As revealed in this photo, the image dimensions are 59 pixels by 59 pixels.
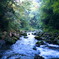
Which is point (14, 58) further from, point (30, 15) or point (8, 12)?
point (30, 15)

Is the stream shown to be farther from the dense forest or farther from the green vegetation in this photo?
the green vegetation

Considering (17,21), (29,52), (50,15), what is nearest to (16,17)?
(17,21)

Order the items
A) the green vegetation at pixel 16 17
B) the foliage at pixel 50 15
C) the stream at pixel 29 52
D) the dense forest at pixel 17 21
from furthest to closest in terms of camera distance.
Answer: the foliage at pixel 50 15
the green vegetation at pixel 16 17
the dense forest at pixel 17 21
the stream at pixel 29 52

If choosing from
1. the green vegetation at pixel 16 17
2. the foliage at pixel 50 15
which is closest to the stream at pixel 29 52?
the green vegetation at pixel 16 17

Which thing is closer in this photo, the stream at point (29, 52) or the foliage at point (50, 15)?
the stream at point (29, 52)

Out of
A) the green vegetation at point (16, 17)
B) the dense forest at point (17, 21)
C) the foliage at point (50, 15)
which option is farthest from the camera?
the foliage at point (50, 15)

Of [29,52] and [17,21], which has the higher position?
[17,21]

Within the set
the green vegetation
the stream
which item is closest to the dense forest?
the green vegetation

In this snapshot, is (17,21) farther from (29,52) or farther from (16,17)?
(29,52)

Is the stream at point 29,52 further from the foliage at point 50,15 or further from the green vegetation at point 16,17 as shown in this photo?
the foliage at point 50,15

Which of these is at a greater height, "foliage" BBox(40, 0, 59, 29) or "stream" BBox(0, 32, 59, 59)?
"foliage" BBox(40, 0, 59, 29)

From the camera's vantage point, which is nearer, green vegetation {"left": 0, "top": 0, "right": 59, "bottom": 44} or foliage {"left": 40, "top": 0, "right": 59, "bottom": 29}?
green vegetation {"left": 0, "top": 0, "right": 59, "bottom": 44}

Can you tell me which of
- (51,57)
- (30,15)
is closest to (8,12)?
(51,57)

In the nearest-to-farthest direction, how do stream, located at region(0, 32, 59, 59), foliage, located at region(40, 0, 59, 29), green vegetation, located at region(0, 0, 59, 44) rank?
stream, located at region(0, 32, 59, 59) < green vegetation, located at region(0, 0, 59, 44) < foliage, located at region(40, 0, 59, 29)
